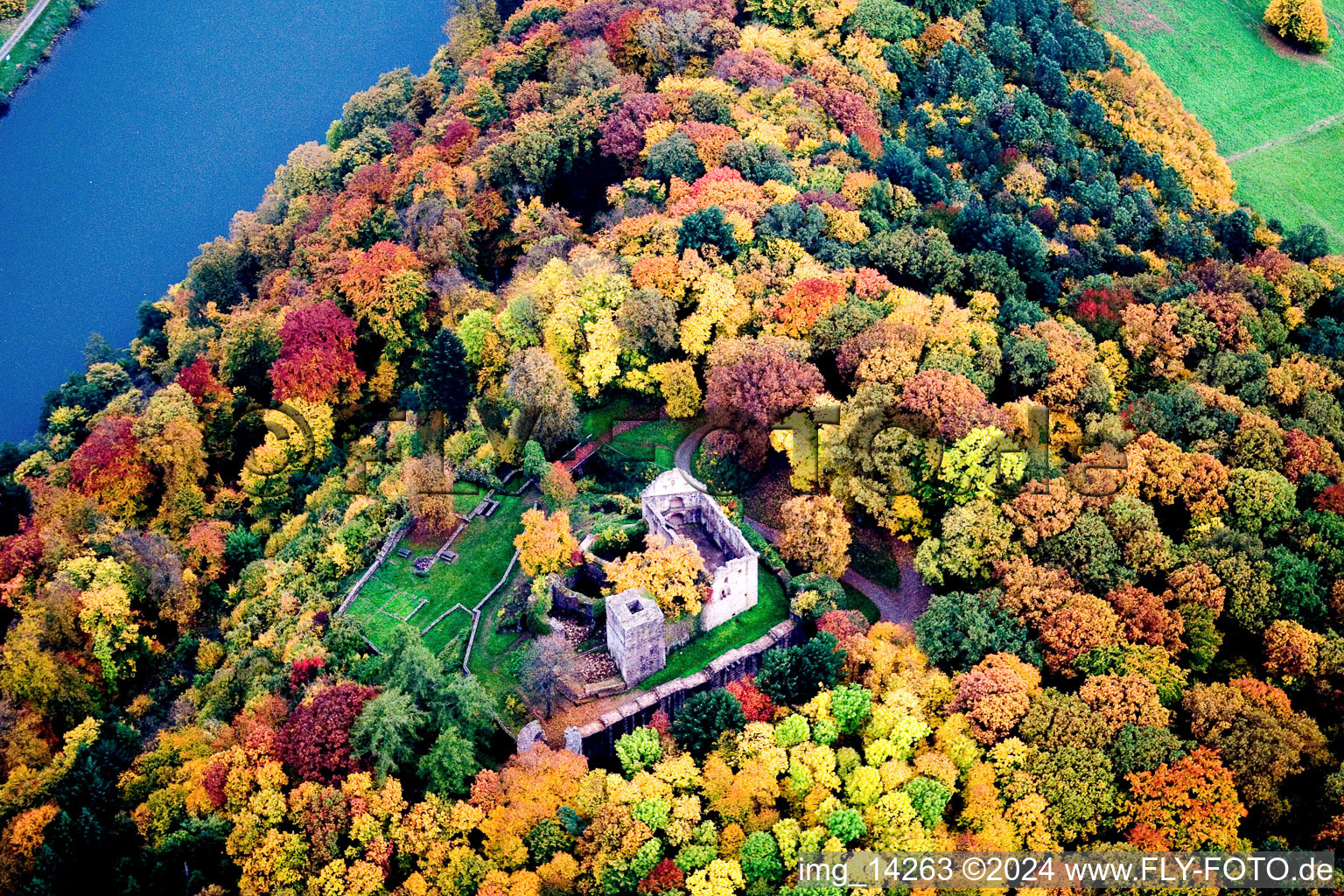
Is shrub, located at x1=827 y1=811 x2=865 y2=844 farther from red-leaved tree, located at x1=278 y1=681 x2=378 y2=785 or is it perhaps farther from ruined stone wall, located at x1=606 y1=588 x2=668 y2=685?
red-leaved tree, located at x1=278 y1=681 x2=378 y2=785

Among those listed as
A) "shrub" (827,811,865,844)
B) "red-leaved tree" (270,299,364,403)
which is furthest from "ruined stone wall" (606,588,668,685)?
"red-leaved tree" (270,299,364,403)

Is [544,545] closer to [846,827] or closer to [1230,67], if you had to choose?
[846,827]

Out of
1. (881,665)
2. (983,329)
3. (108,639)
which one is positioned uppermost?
A: (983,329)

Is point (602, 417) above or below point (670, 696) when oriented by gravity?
above

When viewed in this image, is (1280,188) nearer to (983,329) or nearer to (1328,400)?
(1328,400)

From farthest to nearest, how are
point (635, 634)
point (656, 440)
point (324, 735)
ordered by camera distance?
point (656, 440) < point (635, 634) < point (324, 735)

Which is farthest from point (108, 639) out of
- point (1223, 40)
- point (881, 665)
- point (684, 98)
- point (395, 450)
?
point (1223, 40)

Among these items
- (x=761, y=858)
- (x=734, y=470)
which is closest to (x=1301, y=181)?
(x=734, y=470)
